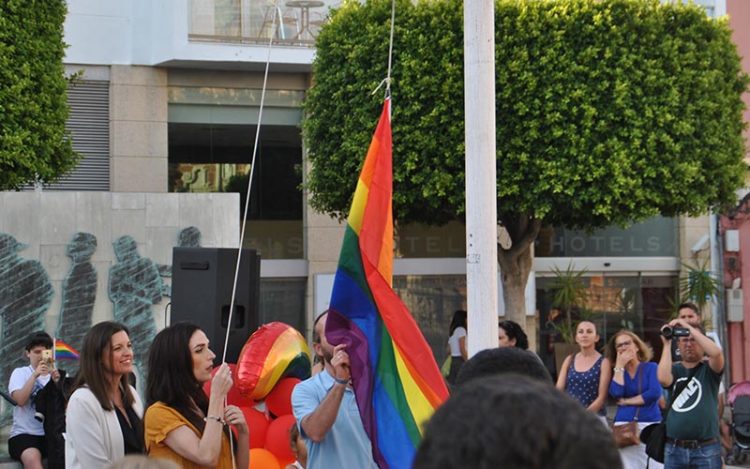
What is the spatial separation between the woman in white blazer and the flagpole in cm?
181

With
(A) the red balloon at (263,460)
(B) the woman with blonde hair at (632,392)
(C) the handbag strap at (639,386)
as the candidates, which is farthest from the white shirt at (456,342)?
(A) the red balloon at (263,460)

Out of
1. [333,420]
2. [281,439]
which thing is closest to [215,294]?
[281,439]

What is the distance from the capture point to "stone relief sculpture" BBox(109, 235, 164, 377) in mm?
14805

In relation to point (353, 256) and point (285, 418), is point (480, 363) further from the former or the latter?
point (285, 418)

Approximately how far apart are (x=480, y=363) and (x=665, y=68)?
15.5 m

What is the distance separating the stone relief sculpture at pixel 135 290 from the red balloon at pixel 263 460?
22.2 ft

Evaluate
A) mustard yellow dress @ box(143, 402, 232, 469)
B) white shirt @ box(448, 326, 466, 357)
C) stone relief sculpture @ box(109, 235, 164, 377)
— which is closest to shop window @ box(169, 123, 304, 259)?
white shirt @ box(448, 326, 466, 357)

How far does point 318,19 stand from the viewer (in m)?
21.2

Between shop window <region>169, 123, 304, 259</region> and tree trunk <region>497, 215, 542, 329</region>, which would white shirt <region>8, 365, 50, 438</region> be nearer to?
tree trunk <region>497, 215, 542, 329</region>

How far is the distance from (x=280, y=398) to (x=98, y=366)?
9.64 ft

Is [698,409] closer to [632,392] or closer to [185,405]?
[632,392]

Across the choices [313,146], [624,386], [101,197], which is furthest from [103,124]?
[624,386]

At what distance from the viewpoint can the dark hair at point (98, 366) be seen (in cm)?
600

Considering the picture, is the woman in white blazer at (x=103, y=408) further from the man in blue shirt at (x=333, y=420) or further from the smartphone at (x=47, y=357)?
the smartphone at (x=47, y=357)
